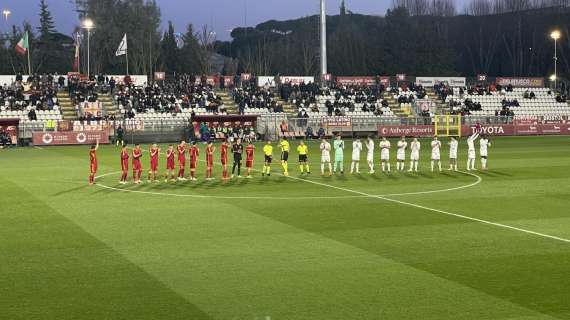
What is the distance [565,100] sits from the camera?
7994 centimetres

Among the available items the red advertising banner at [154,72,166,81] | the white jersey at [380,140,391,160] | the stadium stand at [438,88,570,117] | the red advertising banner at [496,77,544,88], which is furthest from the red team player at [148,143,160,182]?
the red advertising banner at [496,77,544,88]

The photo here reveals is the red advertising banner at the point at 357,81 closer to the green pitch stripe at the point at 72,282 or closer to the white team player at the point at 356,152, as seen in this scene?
the white team player at the point at 356,152

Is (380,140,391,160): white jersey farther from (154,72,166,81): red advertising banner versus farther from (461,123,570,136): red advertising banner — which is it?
(154,72,166,81): red advertising banner

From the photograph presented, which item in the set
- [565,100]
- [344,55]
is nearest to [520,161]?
[565,100]

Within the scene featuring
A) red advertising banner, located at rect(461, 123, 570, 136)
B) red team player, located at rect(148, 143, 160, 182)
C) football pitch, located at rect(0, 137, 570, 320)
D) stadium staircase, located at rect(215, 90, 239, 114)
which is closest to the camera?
football pitch, located at rect(0, 137, 570, 320)

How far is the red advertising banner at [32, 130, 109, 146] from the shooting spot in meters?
57.8

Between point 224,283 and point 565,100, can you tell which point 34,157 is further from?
point 565,100

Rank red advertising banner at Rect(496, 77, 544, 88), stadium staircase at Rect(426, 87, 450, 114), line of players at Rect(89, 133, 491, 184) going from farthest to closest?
red advertising banner at Rect(496, 77, 544, 88) < stadium staircase at Rect(426, 87, 450, 114) < line of players at Rect(89, 133, 491, 184)

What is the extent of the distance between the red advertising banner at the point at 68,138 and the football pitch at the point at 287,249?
2886cm

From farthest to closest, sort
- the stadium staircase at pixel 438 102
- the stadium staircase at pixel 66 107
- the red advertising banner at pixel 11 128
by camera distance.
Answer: the stadium staircase at pixel 438 102, the stadium staircase at pixel 66 107, the red advertising banner at pixel 11 128

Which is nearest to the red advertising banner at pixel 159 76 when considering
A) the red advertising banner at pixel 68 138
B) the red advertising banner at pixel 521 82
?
the red advertising banner at pixel 68 138

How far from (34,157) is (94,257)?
3186cm

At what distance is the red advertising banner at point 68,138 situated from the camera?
5775 cm

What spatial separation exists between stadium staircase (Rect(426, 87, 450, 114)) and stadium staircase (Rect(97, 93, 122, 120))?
29816mm
